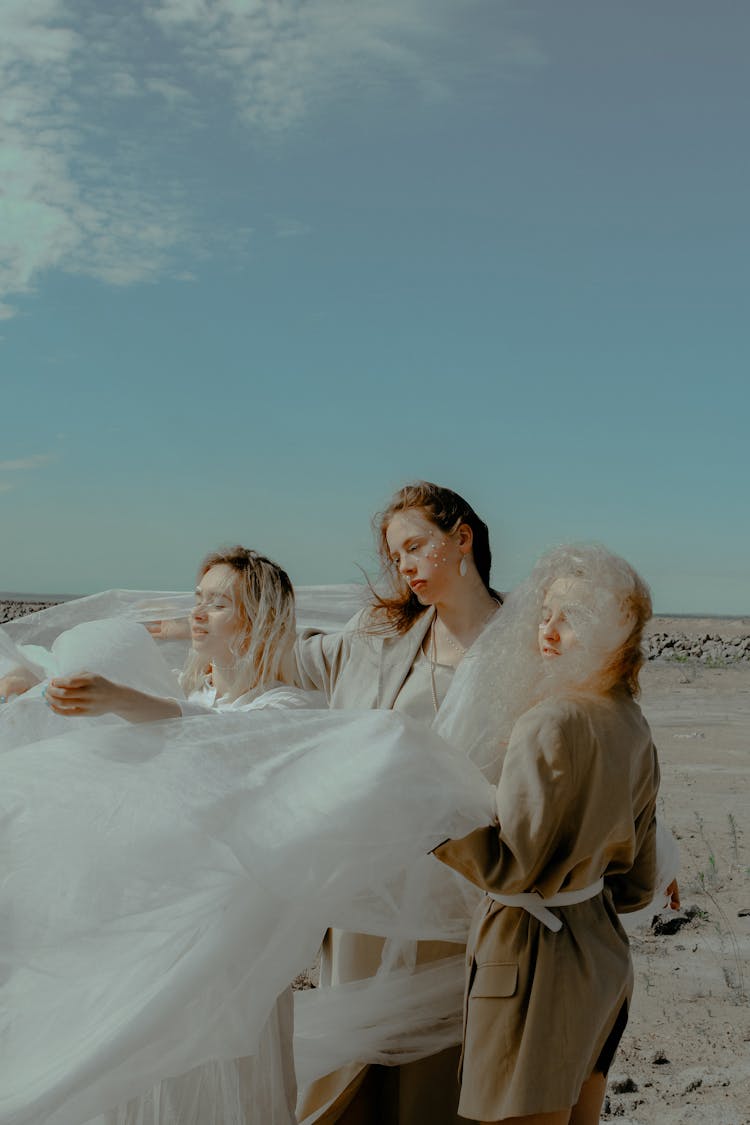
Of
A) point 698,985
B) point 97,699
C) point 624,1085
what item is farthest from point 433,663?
point 698,985

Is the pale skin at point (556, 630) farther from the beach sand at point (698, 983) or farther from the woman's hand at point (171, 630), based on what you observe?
the beach sand at point (698, 983)

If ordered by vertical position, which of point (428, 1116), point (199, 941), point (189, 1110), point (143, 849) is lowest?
point (428, 1116)

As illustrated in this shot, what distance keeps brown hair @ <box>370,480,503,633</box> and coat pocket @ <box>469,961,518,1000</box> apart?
1.10m

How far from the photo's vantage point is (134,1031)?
2279 millimetres

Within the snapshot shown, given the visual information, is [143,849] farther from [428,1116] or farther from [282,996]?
[428,1116]

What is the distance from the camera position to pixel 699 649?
23672mm

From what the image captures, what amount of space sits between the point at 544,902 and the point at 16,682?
1613 millimetres

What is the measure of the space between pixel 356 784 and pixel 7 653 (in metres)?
1.45

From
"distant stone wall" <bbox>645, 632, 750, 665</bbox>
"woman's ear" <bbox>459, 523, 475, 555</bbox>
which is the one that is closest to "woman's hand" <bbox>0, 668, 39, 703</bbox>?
"woman's ear" <bbox>459, 523, 475, 555</bbox>

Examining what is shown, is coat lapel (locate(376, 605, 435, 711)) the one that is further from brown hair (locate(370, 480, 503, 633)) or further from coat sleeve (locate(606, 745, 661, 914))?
coat sleeve (locate(606, 745, 661, 914))

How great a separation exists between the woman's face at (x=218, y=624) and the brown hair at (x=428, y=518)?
42 cm

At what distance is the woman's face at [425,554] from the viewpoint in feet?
10.1

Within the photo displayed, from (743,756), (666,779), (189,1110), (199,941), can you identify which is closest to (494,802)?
(199,941)

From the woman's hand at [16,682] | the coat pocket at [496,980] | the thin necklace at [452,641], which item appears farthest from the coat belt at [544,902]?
the woman's hand at [16,682]
